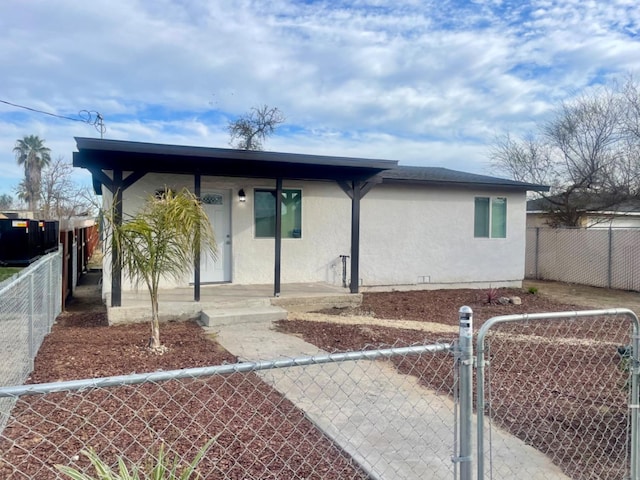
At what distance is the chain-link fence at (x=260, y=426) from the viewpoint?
288 centimetres

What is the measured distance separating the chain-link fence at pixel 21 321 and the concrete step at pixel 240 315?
7.53 feet

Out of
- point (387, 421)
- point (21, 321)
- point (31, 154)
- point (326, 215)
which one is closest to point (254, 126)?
point (326, 215)

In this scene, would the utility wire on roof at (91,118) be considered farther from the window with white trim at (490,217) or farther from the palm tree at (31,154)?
the palm tree at (31,154)

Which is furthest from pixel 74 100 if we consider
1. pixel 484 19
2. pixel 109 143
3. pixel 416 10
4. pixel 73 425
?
pixel 73 425

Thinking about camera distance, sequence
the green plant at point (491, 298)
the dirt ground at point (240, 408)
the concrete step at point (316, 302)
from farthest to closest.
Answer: the green plant at point (491, 298)
the concrete step at point (316, 302)
the dirt ground at point (240, 408)

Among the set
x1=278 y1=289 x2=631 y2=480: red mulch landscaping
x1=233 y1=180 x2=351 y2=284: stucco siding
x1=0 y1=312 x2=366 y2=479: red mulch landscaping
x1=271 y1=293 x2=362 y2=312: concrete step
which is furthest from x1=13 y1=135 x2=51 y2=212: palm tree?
x1=0 y1=312 x2=366 y2=479: red mulch landscaping

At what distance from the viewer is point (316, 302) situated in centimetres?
893

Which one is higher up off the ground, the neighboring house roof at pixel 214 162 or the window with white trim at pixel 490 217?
the neighboring house roof at pixel 214 162

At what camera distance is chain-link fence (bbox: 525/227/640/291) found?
1352 centimetres

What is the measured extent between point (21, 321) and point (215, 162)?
4415 mm

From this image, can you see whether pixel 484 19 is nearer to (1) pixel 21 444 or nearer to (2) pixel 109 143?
(2) pixel 109 143

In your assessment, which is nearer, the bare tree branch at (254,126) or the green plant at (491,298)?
the green plant at (491,298)

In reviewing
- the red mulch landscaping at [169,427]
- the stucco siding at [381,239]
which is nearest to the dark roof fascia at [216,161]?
Result: the stucco siding at [381,239]

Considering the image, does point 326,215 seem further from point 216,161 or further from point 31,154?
point 31,154
